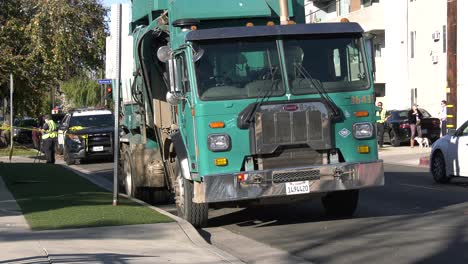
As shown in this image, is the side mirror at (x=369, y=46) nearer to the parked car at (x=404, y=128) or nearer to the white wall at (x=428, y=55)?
the parked car at (x=404, y=128)

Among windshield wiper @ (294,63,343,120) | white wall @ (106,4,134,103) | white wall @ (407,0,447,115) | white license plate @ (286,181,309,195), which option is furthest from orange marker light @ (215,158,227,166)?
white wall @ (407,0,447,115)

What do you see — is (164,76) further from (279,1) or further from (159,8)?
(279,1)

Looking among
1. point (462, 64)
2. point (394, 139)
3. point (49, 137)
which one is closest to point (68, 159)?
point (49, 137)

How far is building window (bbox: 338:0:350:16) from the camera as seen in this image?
48.7 meters

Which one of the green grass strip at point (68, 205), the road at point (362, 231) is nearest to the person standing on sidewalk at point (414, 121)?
the road at point (362, 231)

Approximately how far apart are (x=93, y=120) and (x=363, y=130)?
20581 millimetres

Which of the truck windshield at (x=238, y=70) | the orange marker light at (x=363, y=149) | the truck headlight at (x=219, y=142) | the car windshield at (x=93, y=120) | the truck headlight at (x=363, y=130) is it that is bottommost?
the orange marker light at (x=363, y=149)

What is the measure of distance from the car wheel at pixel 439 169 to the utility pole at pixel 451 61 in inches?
236

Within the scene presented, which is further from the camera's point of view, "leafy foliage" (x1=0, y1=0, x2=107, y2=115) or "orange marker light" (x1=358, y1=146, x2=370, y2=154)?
"leafy foliage" (x1=0, y1=0, x2=107, y2=115)

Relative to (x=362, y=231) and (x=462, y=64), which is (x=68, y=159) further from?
(x=362, y=231)

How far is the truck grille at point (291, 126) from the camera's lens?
1068 cm

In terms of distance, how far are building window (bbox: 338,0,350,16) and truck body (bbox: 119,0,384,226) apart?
125ft

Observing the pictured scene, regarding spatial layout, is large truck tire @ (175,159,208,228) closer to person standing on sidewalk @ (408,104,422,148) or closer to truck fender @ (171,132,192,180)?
truck fender @ (171,132,192,180)

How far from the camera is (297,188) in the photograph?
1088 centimetres
